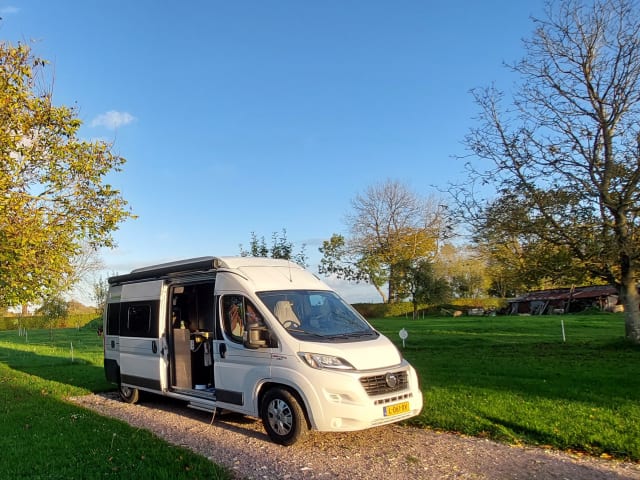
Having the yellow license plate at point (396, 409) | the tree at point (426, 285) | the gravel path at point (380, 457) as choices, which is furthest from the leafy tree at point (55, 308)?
the yellow license plate at point (396, 409)

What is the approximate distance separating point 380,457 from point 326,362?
52.6 inches

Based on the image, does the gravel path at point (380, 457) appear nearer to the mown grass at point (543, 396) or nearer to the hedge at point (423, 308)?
the mown grass at point (543, 396)

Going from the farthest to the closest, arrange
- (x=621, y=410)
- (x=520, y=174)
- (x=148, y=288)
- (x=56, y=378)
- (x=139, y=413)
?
(x=520, y=174) → (x=56, y=378) → (x=148, y=288) → (x=139, y=413) → (x=621, y=410)

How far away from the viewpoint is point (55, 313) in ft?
127

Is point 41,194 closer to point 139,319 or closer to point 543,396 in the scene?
point 139,319

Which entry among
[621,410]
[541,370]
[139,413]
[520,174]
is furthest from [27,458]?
[520,174]

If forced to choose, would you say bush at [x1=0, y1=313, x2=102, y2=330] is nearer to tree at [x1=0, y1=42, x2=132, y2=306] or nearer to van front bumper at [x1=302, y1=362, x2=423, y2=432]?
tree at [x1=0, y1=42, x2=132, y2=306]

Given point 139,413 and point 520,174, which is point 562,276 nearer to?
point 520,174

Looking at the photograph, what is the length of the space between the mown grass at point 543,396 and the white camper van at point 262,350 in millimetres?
1486

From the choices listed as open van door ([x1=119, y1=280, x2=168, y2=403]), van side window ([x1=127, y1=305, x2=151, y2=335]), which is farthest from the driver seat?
van side window ([x1=127, y1=305, x2=151, y2=335])

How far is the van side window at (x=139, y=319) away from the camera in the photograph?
10227mm

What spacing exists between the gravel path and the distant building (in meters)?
49.5

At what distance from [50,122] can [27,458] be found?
28.9 feet

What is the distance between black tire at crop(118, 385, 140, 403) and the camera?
10.8 metres
